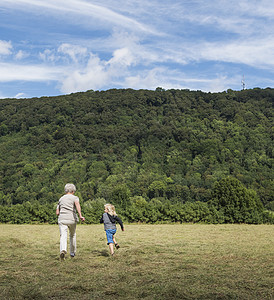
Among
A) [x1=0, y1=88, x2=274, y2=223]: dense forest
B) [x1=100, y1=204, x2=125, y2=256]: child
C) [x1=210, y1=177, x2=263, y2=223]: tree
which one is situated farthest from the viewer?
[x1=0, y1=88, x2=274, y2=223]: dense forest

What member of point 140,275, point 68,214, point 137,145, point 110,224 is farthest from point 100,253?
point 137,145

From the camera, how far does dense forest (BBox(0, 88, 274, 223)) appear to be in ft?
191

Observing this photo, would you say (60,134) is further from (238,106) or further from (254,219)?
(254,219)

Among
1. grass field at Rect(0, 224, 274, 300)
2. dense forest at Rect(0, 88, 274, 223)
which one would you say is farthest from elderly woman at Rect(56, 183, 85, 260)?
dense forest at Rect(0, 88, 274, 223)

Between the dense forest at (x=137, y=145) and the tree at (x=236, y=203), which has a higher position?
the dense forest at (x=137, y=145)

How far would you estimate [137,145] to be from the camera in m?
79.5

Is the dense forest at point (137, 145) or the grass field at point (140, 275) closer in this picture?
the grass field at point (140, 275)

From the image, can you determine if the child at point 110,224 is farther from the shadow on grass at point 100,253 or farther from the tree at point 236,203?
the tree at point 236,203

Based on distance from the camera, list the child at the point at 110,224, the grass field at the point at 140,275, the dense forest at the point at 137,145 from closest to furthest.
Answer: the grass field at the point at 140,275
the child at the point at 110,224
the dense forest at the point at 137,145

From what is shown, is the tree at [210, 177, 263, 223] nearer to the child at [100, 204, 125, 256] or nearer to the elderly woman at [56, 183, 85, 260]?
the child at [100, 204, 125, 256]

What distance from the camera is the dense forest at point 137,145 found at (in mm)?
58312

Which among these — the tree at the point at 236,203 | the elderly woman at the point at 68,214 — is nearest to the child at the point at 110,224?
the elderly woman at the point at 68,214

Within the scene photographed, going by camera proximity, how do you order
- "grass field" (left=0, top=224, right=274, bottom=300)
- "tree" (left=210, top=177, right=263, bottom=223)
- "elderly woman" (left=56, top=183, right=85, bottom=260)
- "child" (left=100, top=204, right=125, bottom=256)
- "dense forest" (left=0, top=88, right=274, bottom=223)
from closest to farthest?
"grass field" (left=0, top=224, right=274, bottom=300) → "elderly woman" (left=56, top=183, right=85, bottom=260) → "child" (left=100, top=204, right=125, bottom=256) → "tree" (left=210, top=177, right=263, bottom=223) → "dense forest" (left=0, top=88, right=274, bottom=223)

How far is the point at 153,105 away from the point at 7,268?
9284 cm
